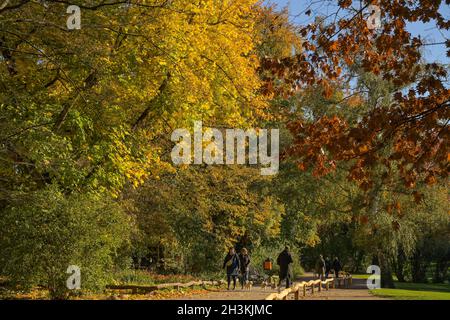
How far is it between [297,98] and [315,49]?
2387 centimetres

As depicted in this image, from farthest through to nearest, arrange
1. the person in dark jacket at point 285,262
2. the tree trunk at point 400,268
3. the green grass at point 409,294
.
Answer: the tree trunk at point 400,268, the green grass at point 409,294, the person in dark jacket at point 285,262

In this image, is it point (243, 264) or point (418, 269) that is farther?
point (418, 269)

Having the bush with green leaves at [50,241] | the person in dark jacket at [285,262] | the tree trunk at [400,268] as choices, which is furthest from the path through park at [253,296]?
the tree trunk at [400,268]

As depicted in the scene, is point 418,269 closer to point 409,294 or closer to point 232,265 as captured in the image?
point 409,294

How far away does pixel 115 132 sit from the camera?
15938 mm

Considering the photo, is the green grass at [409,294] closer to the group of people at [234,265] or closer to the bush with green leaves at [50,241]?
the group of people at [234,265]

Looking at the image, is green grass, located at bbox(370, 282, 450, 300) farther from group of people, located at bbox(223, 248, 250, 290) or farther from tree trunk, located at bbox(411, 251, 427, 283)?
tree trunk, located at bbox(411, 251, 427, 283)

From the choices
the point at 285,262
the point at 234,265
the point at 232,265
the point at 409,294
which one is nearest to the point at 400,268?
the point at 409,294

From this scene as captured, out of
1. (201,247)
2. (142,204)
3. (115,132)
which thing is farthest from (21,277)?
(201,247)

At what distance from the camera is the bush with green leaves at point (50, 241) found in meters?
14.2

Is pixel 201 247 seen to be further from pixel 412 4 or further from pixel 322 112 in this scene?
pixel 412 4

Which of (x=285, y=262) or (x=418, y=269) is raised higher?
(x=285, y=262)

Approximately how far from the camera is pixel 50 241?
14438 millimetres

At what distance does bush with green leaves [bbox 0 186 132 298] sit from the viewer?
14.2m
